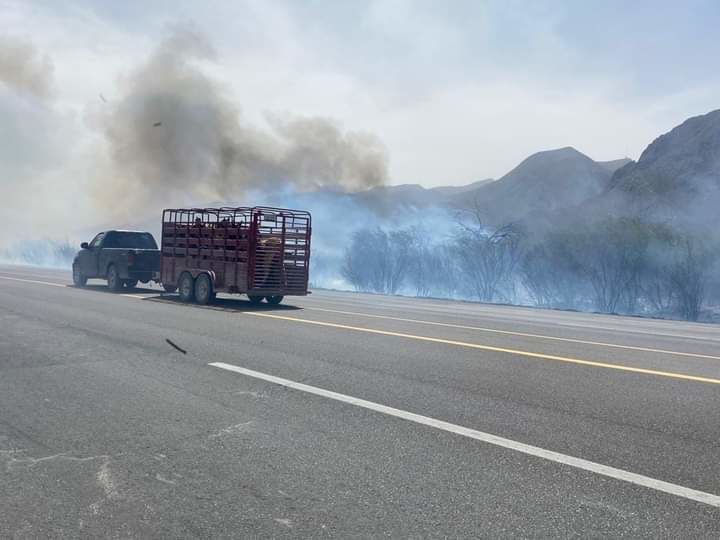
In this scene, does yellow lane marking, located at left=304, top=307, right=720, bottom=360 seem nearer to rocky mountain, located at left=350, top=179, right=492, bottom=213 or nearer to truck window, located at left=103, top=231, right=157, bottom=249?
truck window, located at left=103, top=231, right=157, bottom=249

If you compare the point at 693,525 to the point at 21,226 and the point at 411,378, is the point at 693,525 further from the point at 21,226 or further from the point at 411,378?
the point at 21,226

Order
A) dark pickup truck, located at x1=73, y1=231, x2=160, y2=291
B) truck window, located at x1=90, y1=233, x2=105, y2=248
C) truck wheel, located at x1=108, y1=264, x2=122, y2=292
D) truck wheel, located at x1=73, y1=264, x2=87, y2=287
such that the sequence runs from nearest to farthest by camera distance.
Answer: dark pickup truck, located at x1=73, y1=231, x2=160, y2=291 → truck wheel, located at x1=108, y1=264, x2=122, y2=292 → truck window, located at x1=90, y1=233, x2=105, y2=248 → truck wheel, located at x1=73, y1=264, x2=87, y2=287

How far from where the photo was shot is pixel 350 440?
14.0 ft

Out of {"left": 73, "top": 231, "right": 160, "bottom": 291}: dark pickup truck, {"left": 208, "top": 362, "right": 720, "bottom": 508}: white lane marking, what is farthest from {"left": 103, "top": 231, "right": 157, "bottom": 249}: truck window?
{"left": 208, "top": 362, "right": 720, "bottom": 508}: white lane marking

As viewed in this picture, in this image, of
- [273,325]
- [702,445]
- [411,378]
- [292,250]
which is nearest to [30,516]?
[411,378]

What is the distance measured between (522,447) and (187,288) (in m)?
11.9

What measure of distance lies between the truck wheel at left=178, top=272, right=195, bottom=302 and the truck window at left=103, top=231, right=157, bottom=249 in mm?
4148

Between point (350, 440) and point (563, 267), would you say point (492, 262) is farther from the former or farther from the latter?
point (350, 440)

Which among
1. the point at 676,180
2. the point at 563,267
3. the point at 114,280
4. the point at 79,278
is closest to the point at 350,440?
the point at 114,280

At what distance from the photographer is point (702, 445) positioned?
4.31 metres

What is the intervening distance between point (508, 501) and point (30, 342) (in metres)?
7.56

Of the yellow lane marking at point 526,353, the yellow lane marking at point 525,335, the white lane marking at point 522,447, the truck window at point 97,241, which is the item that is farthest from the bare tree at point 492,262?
the white lane marking at point 522,447

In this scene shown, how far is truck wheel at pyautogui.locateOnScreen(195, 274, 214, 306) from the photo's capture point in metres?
14.0

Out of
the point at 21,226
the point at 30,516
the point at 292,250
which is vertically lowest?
the point at 30,516
